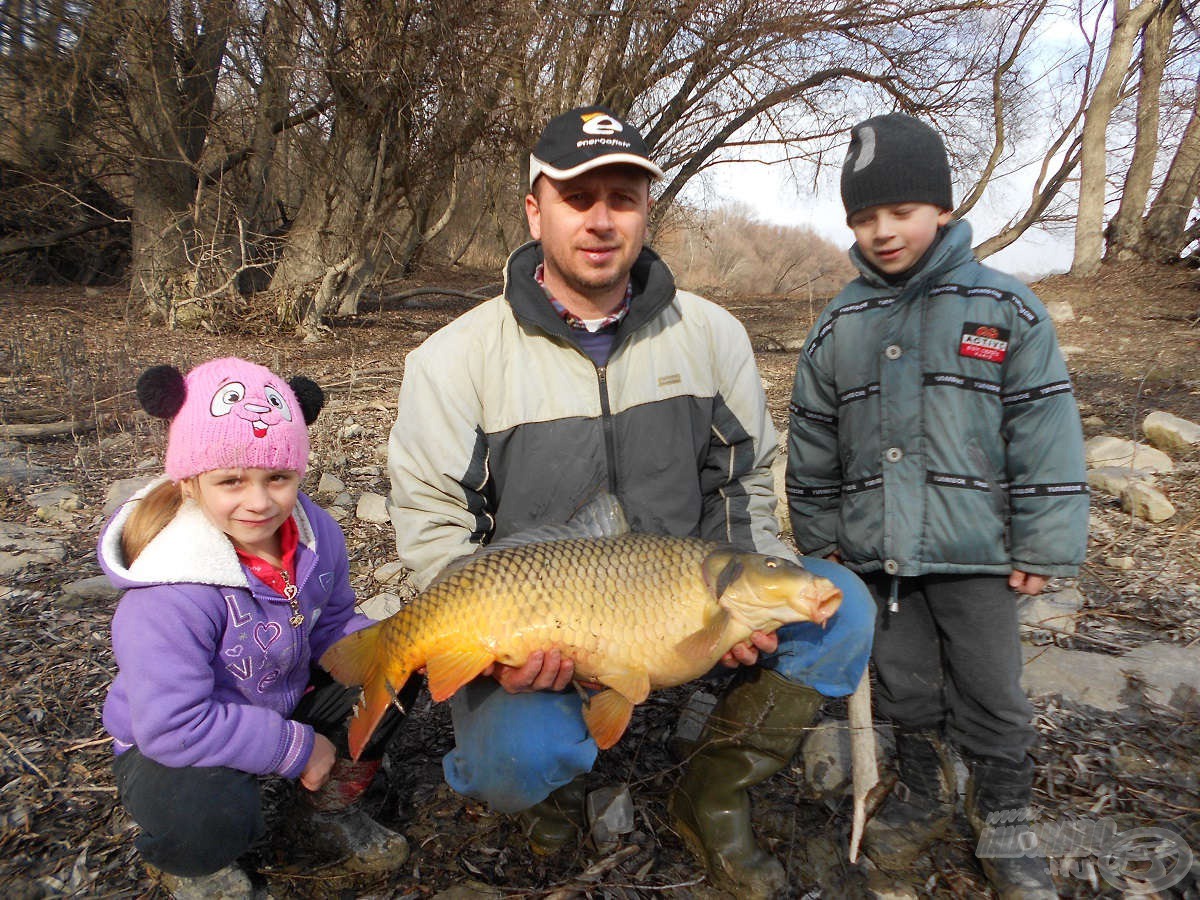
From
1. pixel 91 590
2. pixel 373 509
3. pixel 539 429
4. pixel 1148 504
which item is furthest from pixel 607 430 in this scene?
pixel 1148 504

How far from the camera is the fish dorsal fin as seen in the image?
1.83m

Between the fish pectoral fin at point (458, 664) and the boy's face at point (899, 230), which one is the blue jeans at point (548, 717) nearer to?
the fish pectoral fin at point (458, 664)

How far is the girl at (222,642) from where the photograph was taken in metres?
1.57

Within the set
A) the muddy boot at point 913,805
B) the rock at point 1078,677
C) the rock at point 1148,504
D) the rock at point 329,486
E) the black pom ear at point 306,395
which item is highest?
the black pom ear at point 306,395

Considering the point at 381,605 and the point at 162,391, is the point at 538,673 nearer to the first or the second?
the point at 162,391

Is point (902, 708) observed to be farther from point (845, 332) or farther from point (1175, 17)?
point (1175, 17)

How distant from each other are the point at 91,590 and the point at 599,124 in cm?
253

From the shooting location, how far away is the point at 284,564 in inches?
74.1

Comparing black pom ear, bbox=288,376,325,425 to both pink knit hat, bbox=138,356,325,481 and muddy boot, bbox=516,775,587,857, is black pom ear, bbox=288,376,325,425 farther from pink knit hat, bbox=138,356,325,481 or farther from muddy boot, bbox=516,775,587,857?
muddy boot, bbox=516,775,587,857

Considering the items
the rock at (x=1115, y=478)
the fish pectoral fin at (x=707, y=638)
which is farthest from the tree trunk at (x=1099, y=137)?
the fish pectoral fin at (x=707, y=638)

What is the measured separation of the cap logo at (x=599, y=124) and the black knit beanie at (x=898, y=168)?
644 mm

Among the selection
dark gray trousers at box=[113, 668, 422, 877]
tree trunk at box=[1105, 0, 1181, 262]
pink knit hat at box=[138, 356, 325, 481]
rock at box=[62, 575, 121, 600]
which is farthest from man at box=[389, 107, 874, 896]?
tree trunk at box=[1105, 0, 1181, 262]

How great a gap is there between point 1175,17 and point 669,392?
12328 millimetres

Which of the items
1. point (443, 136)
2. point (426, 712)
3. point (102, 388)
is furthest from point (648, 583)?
point (443, 136)
